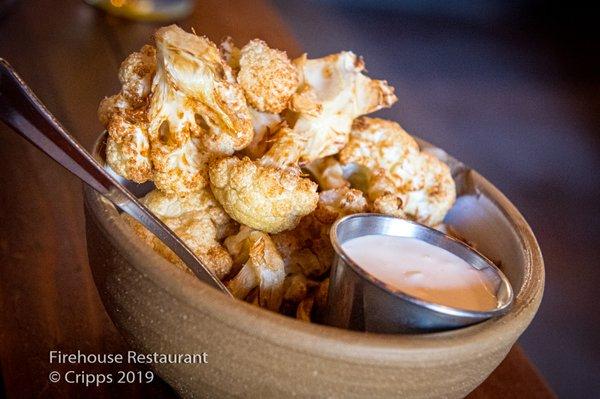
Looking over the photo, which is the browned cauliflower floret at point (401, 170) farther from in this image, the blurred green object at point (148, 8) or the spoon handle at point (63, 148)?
the blurred green object at point (148, 8)

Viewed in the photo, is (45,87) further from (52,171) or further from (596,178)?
(596,178)

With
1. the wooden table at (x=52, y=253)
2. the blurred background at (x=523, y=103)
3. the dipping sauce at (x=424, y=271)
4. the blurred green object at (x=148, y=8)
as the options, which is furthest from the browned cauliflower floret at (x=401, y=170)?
the blurred green object at (x=148, y=8)

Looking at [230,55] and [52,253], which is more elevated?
[230,55]

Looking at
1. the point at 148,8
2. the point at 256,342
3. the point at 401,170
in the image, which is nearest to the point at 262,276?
the point at 256,342

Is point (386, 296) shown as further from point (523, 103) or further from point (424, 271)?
point (523, 103)

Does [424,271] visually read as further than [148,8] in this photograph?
No

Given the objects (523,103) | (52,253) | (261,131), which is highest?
(261,131)
